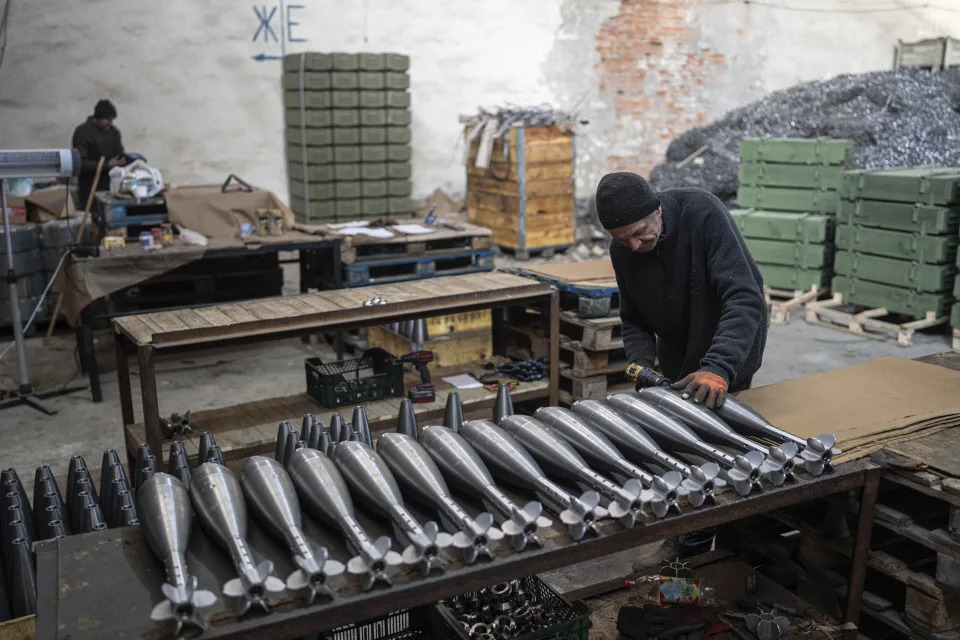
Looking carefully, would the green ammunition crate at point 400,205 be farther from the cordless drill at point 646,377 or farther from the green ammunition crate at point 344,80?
the cordless drill at point 646,377

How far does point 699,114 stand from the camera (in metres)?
13.6

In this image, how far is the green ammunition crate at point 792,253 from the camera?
8.60 metres

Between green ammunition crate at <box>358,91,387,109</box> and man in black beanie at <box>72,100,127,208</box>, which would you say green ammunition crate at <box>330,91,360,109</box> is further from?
man in black beanie at <box>72,100,127,208</box>

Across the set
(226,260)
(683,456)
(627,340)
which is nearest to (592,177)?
(226,260)

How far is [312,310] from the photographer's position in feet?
15.2

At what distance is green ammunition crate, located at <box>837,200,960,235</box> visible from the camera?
7.44m

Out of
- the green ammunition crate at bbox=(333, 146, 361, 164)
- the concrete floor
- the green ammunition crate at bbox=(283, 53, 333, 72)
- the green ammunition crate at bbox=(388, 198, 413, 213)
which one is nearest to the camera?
the concrete floor

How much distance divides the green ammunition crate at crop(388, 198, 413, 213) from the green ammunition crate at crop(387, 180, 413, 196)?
0.25 ft

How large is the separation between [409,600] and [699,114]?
1268 centimetres

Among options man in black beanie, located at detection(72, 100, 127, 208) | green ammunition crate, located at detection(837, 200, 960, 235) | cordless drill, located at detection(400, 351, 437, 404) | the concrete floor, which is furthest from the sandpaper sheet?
man in black beanie, located at detection(72, 100, 127, 208)

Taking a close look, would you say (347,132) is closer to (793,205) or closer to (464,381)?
(793,205)

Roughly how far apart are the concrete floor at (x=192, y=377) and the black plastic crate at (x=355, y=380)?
1.50 metres

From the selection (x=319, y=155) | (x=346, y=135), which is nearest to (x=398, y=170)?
(x=346, y=135)

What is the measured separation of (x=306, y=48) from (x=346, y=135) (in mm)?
1421
